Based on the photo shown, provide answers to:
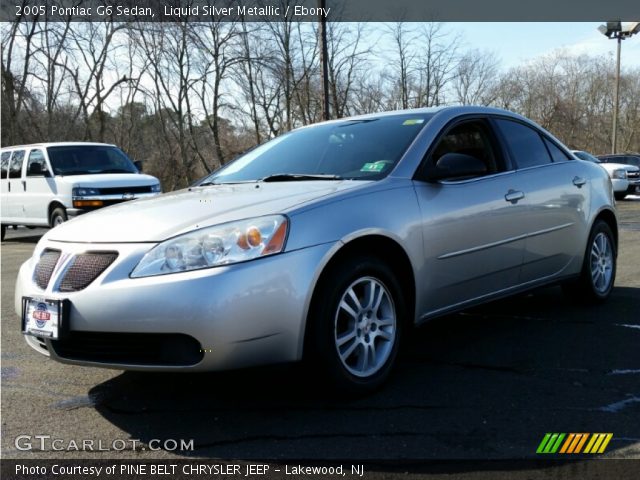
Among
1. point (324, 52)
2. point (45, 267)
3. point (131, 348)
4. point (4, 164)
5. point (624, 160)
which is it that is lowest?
point (131, 348)

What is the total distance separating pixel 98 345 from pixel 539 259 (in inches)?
121

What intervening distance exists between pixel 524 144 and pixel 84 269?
328cm

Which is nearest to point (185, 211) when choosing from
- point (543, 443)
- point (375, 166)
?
point (375, 166)

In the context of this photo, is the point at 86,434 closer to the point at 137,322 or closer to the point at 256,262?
the point at 137,322

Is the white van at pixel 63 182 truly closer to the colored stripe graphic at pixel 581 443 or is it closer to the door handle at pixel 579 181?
the door handle at pixel 579 181

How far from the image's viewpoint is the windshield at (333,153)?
4211 millimetres

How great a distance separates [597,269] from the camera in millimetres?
5695

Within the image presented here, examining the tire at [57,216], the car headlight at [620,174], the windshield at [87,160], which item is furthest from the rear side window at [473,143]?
the car headlight at [620,174]

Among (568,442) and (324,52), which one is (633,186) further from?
(568,442)

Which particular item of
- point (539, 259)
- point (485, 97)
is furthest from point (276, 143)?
point (485, 97)

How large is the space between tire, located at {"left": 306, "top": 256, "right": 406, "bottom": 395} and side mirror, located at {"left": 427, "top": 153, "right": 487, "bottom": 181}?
0.73 meters

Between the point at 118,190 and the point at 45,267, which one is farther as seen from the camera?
the point at 118,190

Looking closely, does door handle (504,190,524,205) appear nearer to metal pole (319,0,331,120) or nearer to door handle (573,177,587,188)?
door handle (573,177,587,188)

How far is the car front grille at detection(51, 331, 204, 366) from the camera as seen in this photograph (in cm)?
315
